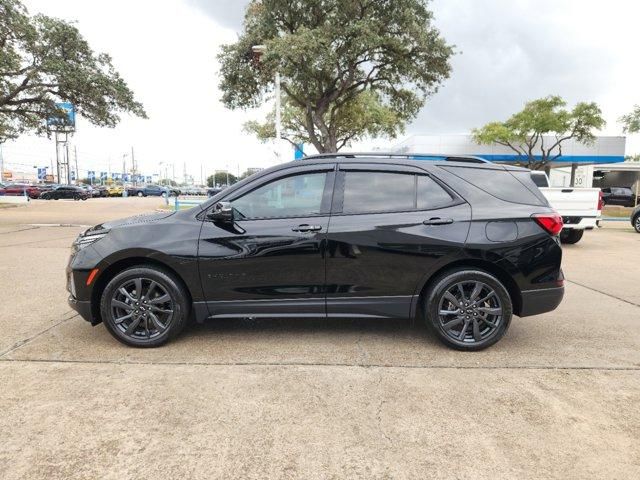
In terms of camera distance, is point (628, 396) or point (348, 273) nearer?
point (628, 396)

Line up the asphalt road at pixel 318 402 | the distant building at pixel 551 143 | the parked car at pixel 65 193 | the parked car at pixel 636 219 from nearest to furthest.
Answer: the asphalt road at pixel 318 402 < the parked car at pixel 636 219 < the distant building at pixel 551 143 < the parked car at pixel 65 193

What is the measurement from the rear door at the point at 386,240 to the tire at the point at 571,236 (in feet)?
31.1

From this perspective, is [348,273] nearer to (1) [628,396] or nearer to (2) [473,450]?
(2) [473,450]

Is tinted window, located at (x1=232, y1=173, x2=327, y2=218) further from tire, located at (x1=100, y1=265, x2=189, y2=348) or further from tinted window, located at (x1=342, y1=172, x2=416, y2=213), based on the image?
tire, located at (x1=100, y1=265, x2=189, y2=348)

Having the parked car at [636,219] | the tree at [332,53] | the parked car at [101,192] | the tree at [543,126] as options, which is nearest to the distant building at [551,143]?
the tree at [543,126]

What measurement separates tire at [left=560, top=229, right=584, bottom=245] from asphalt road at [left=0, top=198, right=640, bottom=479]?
25.1 feet

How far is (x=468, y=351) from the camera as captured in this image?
400 centimetres

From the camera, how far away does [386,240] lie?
3.93 meters

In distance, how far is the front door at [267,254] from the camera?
3.92 meters

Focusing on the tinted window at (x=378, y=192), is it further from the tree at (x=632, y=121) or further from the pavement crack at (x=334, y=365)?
the tree at (x=632, y=121)

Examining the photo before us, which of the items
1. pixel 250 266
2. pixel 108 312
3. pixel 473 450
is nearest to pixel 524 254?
pixel 473 450

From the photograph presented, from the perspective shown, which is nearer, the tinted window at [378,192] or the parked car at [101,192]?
the tinted window at [378,192]

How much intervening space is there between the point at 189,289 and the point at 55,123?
20.6 m

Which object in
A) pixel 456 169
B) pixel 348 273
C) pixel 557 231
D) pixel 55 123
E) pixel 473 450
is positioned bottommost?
pixel 473 450
